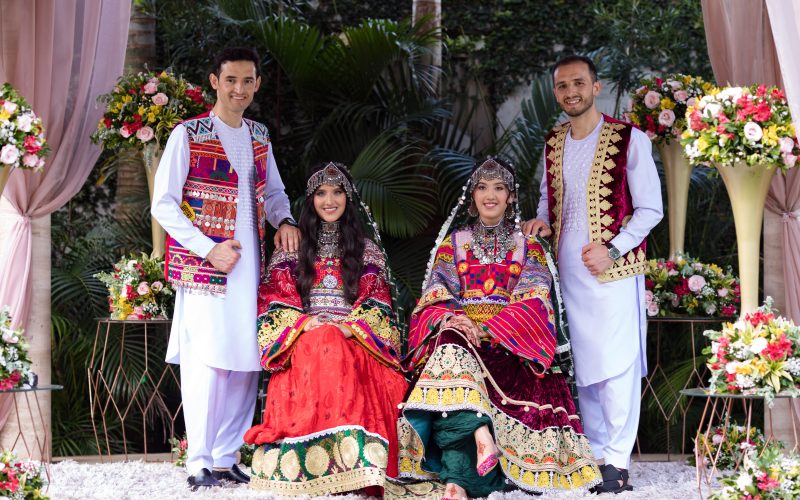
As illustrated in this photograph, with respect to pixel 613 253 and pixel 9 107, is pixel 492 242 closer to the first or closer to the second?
pixel 613 253

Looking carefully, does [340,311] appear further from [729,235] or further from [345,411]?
[729,235]

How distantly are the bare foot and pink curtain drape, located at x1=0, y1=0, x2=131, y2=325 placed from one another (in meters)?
2.24

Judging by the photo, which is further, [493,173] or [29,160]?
[493,173]

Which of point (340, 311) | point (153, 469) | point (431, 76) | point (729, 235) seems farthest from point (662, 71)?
point (153, 469)

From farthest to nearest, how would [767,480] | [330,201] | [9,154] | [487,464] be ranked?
[330,201] → [487,464] → [9,154] → [767,480]

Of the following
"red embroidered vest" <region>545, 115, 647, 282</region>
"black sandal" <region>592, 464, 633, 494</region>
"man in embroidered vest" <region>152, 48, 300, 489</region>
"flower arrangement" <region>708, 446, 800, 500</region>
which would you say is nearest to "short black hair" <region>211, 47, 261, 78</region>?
"man in embroidered vest" <region>152, 48, 300, 489</region>

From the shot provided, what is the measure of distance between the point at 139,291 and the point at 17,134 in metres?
1.63

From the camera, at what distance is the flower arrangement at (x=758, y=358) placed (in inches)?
141

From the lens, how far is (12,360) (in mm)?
3691

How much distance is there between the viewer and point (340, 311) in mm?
4816

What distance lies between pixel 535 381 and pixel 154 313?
6.67 ft

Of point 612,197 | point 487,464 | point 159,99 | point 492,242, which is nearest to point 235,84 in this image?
point 159,99

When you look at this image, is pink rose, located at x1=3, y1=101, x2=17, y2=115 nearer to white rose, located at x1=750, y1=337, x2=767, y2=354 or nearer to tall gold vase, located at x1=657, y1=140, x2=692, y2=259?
white rose, located at x1=750, y1=337, x2=767, y2=354

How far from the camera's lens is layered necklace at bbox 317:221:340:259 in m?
4.88
